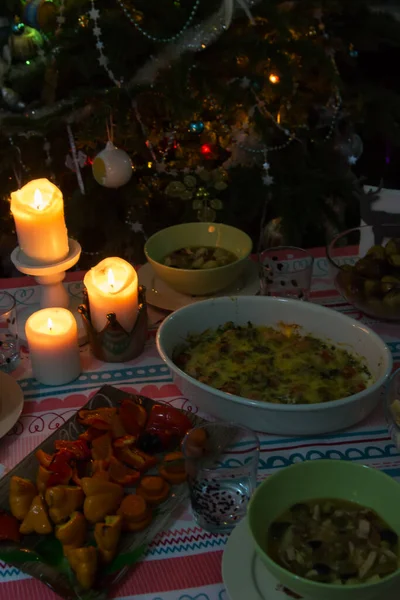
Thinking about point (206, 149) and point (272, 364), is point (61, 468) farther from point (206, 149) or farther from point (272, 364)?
point (206, 149)

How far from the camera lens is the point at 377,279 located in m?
1.26

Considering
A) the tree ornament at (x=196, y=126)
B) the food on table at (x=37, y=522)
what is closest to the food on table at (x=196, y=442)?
the food on table at (x=37, y=522)

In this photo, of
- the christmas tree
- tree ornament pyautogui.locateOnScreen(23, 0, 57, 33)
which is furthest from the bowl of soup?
tree ornament pyautogui.locateOnScreen(23, 0, 57, 33)

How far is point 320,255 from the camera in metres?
1.58

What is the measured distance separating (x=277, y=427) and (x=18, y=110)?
1.48 metres

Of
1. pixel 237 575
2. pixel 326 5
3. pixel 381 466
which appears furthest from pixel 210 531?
pixel 326 5

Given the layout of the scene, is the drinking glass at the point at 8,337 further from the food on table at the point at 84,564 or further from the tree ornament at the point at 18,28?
the tree ornament at the point at 18,28

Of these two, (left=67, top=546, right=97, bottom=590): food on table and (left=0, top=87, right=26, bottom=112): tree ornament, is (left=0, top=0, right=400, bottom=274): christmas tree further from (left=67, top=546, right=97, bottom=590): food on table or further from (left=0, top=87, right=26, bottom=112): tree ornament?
(left=67, top=546, right=97, bottom=590): food on table

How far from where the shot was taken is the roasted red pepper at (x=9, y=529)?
2.71 ft

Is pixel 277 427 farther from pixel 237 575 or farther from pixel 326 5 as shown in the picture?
pixel 326 5

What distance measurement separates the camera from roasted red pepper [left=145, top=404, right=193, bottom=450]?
0.98m

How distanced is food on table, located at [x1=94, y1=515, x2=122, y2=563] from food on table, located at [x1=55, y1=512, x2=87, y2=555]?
0.02m

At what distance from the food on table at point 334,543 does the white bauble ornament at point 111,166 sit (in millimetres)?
1250

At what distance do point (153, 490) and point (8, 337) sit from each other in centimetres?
54
